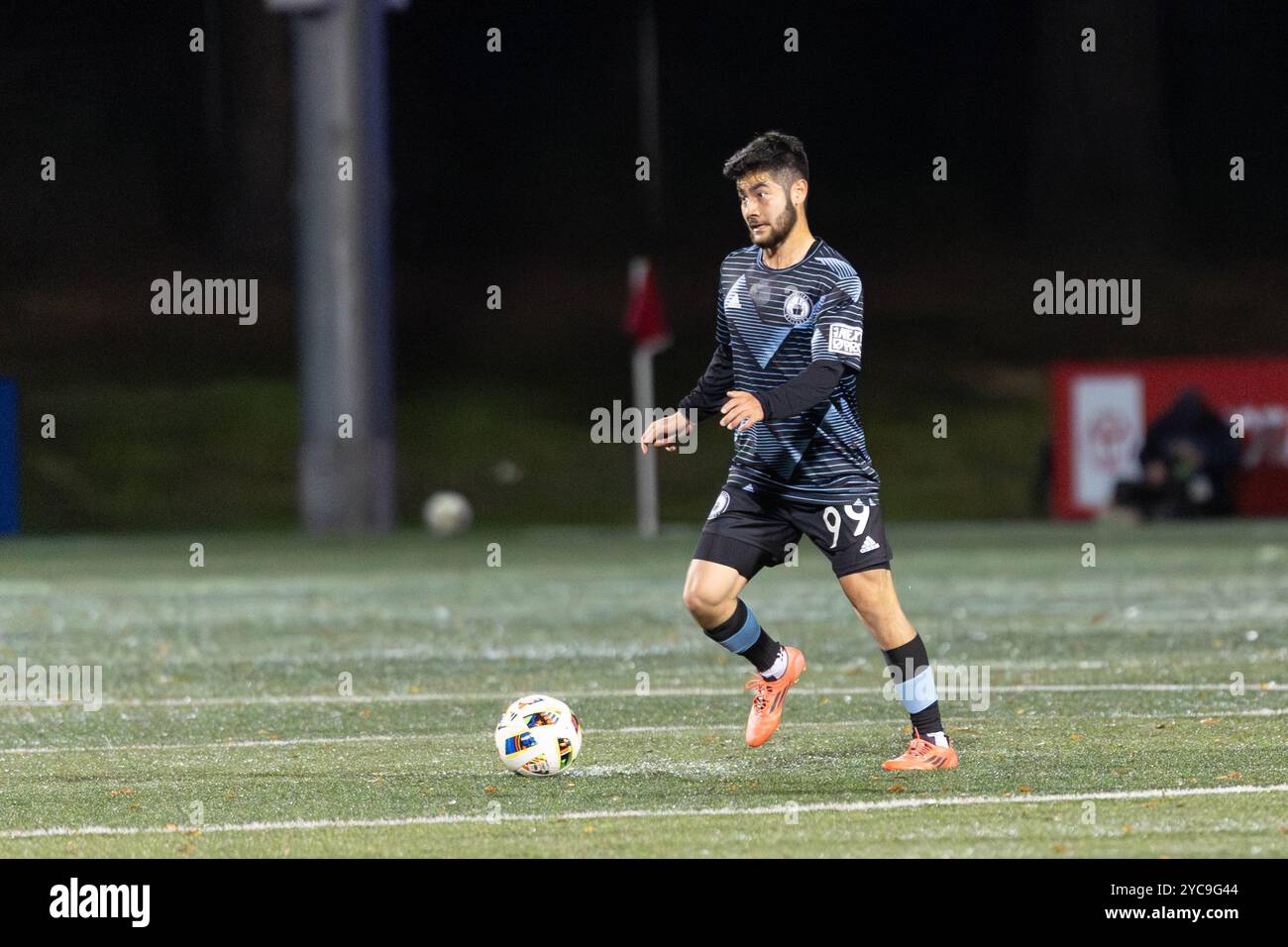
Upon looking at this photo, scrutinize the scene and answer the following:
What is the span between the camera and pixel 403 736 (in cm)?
847

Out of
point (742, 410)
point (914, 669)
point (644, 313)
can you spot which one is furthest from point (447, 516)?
point (742, 410)

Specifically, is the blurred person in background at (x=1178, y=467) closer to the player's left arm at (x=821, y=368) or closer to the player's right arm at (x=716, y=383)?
the player's right arm at (x=716, y=383)

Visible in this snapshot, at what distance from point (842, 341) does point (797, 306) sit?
0.79 feet

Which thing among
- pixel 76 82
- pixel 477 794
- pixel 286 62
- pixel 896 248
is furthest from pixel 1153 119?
pixel 477 794

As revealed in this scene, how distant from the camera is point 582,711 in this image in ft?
30.3

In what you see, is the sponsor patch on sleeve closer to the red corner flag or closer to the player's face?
the player's face

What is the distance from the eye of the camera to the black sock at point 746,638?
752cm

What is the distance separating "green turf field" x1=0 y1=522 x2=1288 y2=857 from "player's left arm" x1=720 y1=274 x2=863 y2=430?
3.89 feet

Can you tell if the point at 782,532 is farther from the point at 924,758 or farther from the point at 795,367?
the point at 924,758

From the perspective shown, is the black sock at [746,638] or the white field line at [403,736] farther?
the white field line at [403,736]

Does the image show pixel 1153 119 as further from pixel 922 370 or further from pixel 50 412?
pixel 50 412

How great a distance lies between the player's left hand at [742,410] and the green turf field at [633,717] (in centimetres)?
115

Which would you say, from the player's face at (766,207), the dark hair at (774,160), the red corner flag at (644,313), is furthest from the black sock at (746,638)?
the red corner flag at (644,313)

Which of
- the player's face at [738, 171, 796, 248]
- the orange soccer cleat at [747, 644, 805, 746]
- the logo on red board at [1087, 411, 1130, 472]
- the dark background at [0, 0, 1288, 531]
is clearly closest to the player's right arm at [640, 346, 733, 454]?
the player's face at [738, 171, 796, 248]
